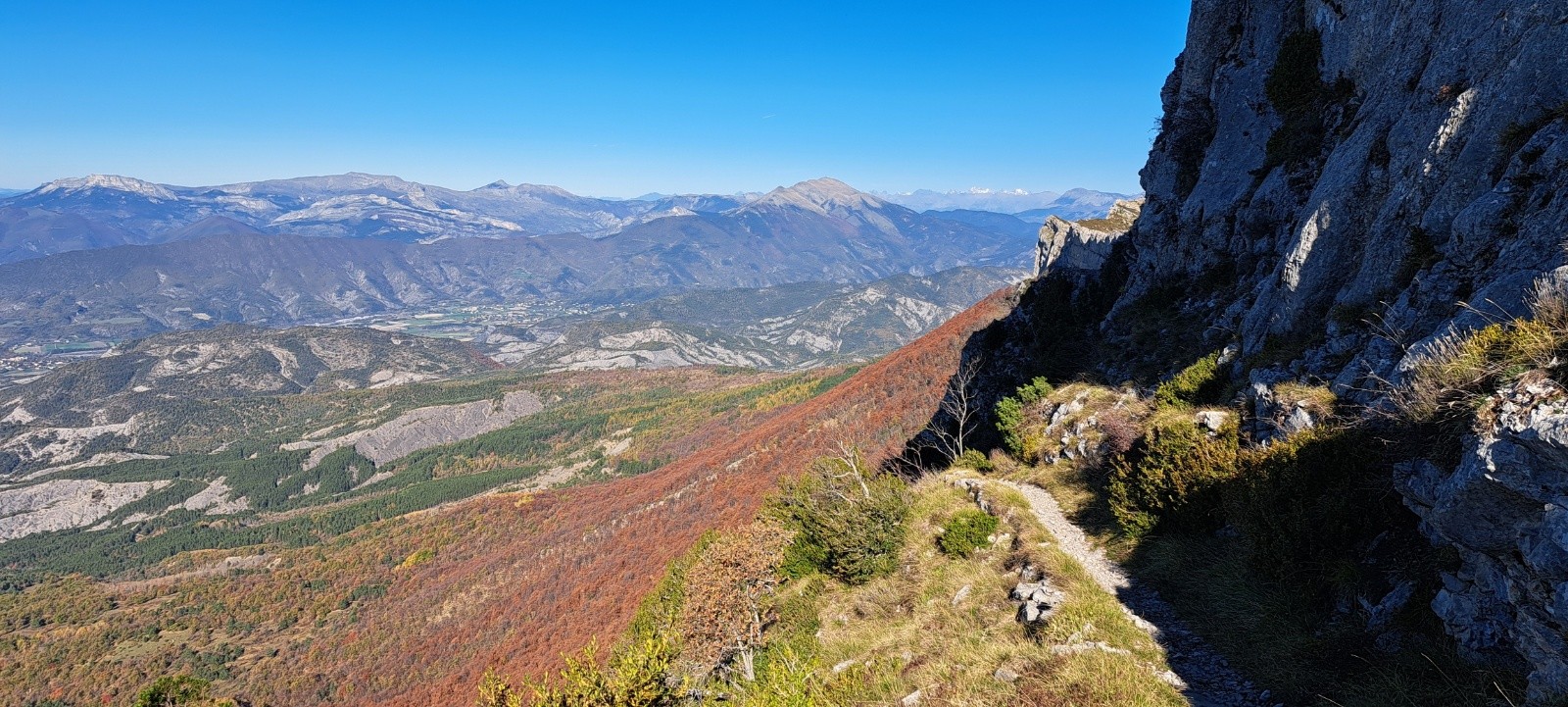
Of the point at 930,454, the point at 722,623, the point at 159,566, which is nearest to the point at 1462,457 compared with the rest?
the point at 722,623

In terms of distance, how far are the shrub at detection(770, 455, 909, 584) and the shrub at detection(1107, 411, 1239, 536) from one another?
7.35 m

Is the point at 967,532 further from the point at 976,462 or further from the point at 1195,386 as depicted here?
the point at 976,462

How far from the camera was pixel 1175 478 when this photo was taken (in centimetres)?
1546

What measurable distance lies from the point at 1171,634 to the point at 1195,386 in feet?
35.5

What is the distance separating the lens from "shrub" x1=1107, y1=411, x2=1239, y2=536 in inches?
585

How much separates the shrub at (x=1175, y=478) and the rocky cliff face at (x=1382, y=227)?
2.22m

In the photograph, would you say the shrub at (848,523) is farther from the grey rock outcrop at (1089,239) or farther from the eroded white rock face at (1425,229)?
the grey rock outcrop at (1089,239)

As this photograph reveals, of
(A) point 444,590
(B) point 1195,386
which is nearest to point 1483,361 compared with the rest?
(B) point 1195,386

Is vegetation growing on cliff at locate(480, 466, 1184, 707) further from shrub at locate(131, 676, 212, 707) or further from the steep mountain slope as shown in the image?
the steep mountain slope

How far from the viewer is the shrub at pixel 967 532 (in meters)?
19.0

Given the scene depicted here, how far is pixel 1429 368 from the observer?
29.7ft

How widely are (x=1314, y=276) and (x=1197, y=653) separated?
38.0ft

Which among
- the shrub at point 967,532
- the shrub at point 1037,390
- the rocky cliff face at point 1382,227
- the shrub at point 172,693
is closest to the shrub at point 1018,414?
the shrub at point 1037,390

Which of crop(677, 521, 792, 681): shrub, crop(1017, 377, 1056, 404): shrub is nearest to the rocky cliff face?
crop(1017, 377, 1056, 404): shrub
